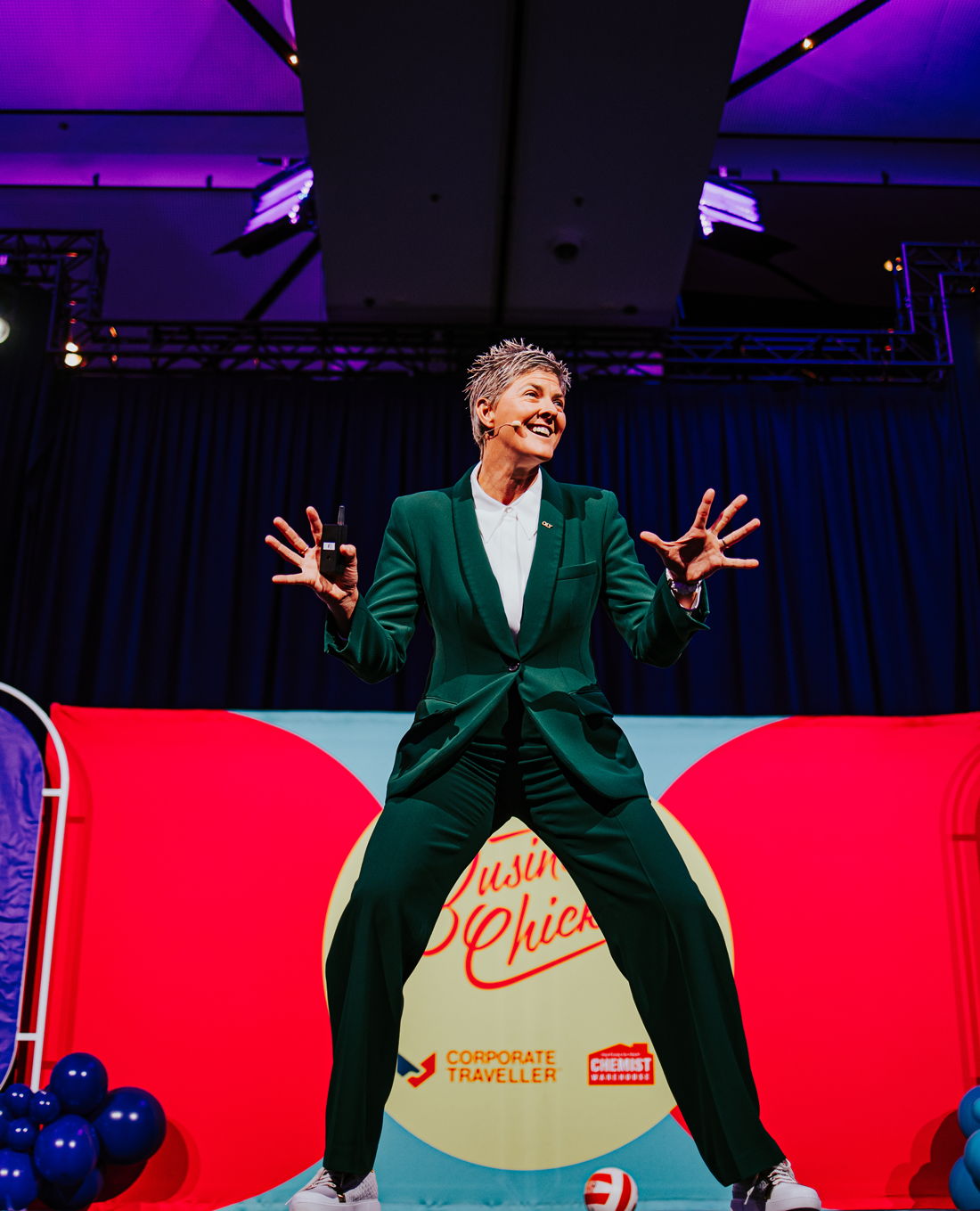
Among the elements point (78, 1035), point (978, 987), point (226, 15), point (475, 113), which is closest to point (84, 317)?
point (226, 15)

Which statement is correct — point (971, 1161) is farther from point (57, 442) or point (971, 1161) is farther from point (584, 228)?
point (57, 442)

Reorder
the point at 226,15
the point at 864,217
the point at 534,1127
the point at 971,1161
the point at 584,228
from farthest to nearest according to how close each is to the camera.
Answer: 1. the point at 864,217
2. the point at 226,15
3. the point at 584,228
4. the point at 534,1127
5. the point at 971,1161

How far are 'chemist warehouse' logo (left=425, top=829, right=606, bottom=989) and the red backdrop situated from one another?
529mm

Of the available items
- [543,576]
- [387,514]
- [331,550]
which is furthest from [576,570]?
[387,514]

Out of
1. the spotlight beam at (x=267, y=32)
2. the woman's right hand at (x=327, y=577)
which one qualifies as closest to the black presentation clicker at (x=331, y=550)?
the woman's right hand at (x=327, y=577)

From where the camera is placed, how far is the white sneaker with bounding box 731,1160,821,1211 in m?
1.50

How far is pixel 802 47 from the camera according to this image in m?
5.69

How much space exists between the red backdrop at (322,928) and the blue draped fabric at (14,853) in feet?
0.54

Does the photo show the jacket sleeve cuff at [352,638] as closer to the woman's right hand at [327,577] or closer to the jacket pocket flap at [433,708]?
the woman's right hand at [327,577]

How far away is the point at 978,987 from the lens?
4020 millimetres

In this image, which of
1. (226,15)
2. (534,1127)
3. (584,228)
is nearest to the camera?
(534,1127)

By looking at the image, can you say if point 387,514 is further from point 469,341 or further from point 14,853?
point 14,853

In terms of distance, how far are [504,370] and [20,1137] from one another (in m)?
3.20

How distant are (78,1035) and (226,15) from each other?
527cm
